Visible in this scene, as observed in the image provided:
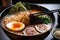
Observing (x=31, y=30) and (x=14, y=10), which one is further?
(x=14, y=10)

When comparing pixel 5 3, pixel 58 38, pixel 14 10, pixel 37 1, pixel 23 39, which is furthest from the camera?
pixel 37 1

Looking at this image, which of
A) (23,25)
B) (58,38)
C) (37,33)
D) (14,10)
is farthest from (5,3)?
(58,38)

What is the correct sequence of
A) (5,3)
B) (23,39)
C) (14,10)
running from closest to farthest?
(23,39) → (14,10) → (5,3)

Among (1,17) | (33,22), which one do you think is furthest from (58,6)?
(1,17)

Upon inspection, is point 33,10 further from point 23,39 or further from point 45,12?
point 23,39

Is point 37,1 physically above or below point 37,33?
above

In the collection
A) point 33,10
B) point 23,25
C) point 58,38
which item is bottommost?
point 58,38

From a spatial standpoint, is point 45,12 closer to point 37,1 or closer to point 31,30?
point 31,30
